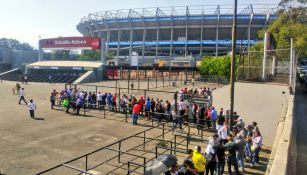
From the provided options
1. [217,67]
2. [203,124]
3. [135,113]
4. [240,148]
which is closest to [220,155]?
[240,148]

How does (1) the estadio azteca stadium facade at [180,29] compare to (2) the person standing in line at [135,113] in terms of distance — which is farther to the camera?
(1) the estadio azteca stadium facade at [180,29]

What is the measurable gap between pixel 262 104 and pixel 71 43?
4696 cm

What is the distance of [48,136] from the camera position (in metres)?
15.4

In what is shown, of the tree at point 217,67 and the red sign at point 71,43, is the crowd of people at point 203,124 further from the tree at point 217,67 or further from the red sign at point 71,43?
the red sign at point 71,43

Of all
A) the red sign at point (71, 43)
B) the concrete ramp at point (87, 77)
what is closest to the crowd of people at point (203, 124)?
the concrete ramp at point (87, 77)

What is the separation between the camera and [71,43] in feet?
188

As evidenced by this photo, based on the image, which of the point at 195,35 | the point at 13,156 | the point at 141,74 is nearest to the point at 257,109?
the point at 13,156

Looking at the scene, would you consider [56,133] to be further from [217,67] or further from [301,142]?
[217,67]

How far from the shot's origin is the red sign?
54656mm

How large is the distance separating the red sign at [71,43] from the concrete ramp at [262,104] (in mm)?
40668

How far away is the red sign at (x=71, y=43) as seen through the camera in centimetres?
5466

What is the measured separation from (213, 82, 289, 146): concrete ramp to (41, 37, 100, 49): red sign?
40668mm

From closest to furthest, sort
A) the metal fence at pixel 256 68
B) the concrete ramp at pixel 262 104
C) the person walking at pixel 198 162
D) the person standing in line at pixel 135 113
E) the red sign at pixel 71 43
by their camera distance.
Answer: the person walking at pixel 198 162
the concrete ramp at pixel 262 104
the person standing in line at pixel 135 113
the metal fence at pixel 256 68
the red sign at pixel 71 43

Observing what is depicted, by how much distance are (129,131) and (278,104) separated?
8.80 metres
